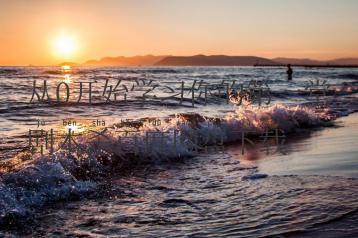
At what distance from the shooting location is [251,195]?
695 centimetres

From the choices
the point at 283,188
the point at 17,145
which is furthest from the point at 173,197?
the point at 17,145

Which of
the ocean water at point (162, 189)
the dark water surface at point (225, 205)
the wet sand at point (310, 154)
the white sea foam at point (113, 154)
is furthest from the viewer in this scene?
the wet sand at point (310, 154)

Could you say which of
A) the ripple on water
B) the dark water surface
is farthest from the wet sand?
the ripple on water

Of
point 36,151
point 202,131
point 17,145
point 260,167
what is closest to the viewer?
point 260,167

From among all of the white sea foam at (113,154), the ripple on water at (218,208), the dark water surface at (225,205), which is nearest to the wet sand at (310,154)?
the dark water surface at (225,205)

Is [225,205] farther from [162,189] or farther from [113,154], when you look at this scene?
[113,154]

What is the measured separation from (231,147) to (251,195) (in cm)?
575

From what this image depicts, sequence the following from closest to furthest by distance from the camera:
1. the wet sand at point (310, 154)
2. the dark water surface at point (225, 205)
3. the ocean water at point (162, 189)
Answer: the dark water surface at point (225, 205) → the ocean water at point (162, 189) → the wet sand at point (310, 154)

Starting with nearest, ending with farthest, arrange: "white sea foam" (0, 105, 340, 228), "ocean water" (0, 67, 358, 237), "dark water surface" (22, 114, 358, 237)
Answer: "dark water surface" (22, 114, 358, 237)
"ocean water" (0, 67, 358, 237)
"white sea foam" (0, 105, 340, 228)

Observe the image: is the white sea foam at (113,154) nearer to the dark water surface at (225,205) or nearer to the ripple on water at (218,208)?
the dark water surface at (225,205)

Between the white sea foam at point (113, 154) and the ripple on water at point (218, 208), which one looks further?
the white sea foam at point (113, 154)

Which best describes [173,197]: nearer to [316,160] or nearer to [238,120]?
[316,160]

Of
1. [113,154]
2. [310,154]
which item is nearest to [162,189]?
[113,154]

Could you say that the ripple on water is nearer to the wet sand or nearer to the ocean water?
the ocean water
